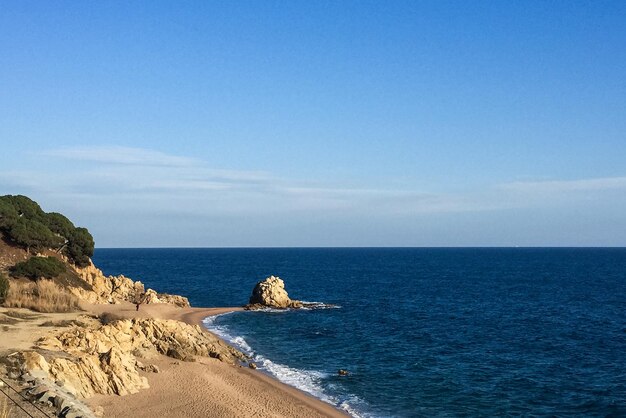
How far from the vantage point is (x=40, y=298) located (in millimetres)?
50875

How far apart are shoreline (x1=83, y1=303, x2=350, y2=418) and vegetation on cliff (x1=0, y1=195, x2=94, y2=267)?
105ft

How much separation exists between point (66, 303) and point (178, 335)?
49.6ft

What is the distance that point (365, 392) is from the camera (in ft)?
122

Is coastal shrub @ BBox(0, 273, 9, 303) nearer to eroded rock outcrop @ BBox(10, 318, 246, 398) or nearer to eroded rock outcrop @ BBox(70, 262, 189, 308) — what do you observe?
eroded rock outcrop @ BBox(70, 262, 189, 308)

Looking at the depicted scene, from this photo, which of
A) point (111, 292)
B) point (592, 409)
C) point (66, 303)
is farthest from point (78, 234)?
point (592, 409)

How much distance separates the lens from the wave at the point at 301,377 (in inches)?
1374

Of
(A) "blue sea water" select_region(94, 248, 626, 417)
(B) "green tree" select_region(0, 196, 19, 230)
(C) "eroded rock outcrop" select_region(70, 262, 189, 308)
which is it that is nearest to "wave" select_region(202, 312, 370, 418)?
(A) "blue sea water" select_region(94, 248, 626, 417)

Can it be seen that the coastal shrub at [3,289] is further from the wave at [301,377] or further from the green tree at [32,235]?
the wave at [301,377]

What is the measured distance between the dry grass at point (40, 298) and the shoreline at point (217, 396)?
50.1ft

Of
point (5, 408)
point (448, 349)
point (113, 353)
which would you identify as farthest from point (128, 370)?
point (448, 349)

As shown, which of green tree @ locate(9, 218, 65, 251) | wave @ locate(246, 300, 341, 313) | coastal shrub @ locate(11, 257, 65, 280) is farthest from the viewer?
wave @ locate(246, 300, 341, 313)

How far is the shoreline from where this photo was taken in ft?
101

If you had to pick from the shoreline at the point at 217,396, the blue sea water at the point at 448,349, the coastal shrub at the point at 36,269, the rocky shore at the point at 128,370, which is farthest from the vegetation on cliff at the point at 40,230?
the shoreline at the point at 217,396

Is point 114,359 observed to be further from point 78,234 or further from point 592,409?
point 78,234
